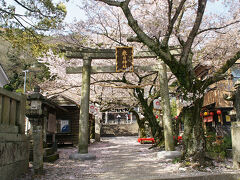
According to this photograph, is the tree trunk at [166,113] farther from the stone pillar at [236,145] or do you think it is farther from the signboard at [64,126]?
the signboard at [64,126]

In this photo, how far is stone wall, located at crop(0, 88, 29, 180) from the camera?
198 inches

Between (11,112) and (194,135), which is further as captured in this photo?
(194,135)

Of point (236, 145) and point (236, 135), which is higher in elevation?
point (236, 135)

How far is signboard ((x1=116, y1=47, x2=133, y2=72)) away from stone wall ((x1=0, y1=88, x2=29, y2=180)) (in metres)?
4.87

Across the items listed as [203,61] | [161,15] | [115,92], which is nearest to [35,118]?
[161,15]

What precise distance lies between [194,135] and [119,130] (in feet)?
99.8

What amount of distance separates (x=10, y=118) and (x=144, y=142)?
13.7 m

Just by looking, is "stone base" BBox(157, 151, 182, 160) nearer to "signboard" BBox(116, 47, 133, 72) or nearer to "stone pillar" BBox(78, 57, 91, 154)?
"stone pillar" BBox(78, 57, 91, 154)

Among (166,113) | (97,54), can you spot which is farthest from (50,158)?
(166,113)

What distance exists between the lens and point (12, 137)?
557cm

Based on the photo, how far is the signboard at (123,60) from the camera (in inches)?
399

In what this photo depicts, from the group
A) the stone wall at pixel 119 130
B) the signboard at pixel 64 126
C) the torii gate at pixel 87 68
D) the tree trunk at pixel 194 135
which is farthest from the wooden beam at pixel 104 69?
the stone wall at pixel 119 130

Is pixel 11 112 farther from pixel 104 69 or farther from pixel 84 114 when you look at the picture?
pixel 104 69

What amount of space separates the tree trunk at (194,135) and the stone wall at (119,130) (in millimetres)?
29574
